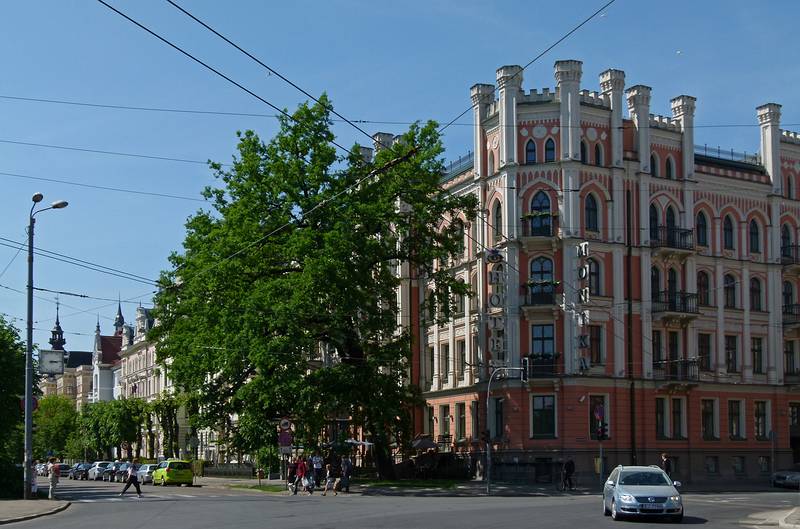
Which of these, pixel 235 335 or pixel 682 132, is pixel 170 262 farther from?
pixel 682 132

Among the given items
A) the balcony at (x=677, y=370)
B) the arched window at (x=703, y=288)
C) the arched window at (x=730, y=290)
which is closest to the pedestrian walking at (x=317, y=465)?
the balcony at (x=677, y=370)

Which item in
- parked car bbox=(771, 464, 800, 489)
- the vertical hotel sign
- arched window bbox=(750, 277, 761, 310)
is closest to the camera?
parked car bbox=(771, 464, 800, 489)

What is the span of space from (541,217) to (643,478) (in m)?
28.6

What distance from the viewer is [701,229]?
60781mm

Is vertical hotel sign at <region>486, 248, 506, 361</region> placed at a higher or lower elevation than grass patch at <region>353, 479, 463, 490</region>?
higher

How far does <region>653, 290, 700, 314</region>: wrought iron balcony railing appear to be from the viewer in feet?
188

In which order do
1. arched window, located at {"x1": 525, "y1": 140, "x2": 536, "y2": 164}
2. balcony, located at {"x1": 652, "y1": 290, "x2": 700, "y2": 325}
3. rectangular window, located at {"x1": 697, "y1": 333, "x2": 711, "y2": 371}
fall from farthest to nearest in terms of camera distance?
1. rectangular window, located at {"x1": 697, "y1": 333, "x2": 711, "y2": 371}
2. balcony, located at {"x1": 652, "y1": 290, "x2": 700, "y2": 325}
3. arched window, located at {"x1": 525, "y1": 140, "x2": 536, "y2": 164}

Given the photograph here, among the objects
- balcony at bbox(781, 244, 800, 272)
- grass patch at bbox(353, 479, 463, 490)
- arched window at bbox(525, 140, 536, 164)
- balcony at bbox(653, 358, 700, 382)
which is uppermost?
arched window at bbox(525, 140, 536, 164)

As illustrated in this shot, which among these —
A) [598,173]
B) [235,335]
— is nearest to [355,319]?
[235,335]

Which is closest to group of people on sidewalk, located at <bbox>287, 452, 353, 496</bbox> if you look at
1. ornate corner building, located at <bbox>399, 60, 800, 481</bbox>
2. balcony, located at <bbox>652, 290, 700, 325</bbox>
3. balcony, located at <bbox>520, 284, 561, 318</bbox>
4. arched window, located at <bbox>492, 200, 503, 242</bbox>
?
ornate corner building, located at <bbox>399, 60, 800, 481</bbox>

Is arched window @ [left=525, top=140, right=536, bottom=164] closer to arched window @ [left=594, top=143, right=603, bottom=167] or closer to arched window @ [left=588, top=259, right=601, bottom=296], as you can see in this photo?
arched window @ [left=594, top=143, right=603, bottom=167]

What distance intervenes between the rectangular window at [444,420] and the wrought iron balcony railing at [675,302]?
13.3m

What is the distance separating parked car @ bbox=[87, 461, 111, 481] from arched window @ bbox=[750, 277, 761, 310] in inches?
1874

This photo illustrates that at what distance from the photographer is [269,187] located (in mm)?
49625
